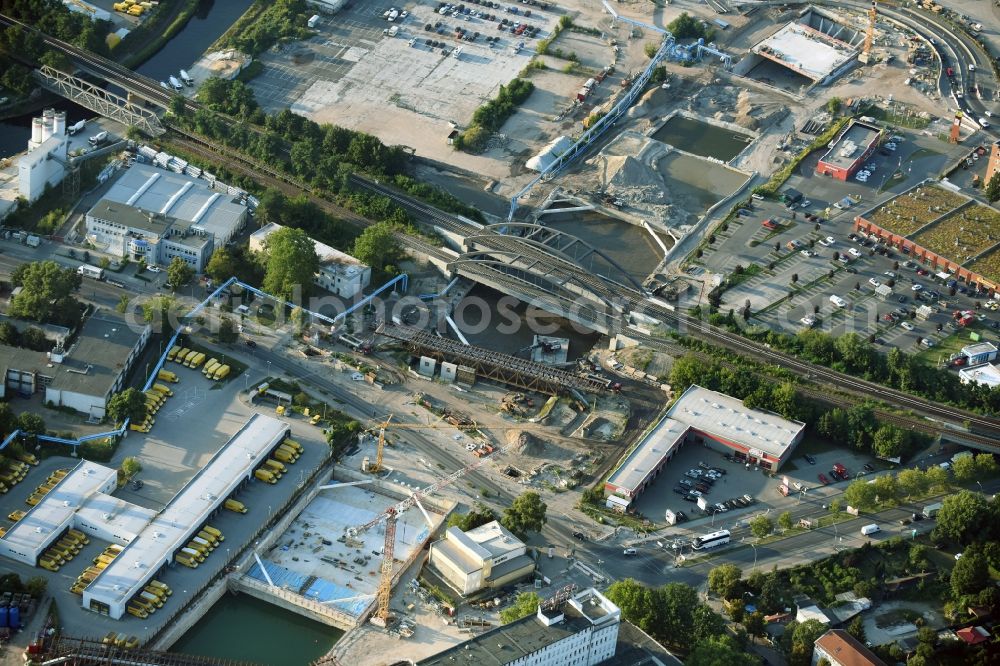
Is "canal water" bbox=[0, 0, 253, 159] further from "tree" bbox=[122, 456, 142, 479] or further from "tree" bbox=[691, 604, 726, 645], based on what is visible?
"tree" bbox=[691, 604, 726, 645]

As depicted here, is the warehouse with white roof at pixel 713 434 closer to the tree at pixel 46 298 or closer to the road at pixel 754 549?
the road at pixel 754 549

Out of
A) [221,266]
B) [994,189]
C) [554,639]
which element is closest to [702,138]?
[994,189]

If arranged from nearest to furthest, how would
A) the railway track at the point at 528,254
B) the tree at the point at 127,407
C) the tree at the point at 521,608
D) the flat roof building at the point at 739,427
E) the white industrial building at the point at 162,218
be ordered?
the tree at the point at 521,608
the tree at the point at 127,407
the flat roof building at the point at 739,427
the railway track at the point at 528,254
the white industrial building at the point at 162,218

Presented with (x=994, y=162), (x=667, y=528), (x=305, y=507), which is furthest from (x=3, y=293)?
(x=994, y=162)

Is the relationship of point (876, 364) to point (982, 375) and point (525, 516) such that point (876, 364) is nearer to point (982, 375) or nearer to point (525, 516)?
point (982, 375)

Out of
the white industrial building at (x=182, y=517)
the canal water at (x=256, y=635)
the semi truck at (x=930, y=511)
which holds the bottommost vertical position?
the canal water at (x=256, y=635)

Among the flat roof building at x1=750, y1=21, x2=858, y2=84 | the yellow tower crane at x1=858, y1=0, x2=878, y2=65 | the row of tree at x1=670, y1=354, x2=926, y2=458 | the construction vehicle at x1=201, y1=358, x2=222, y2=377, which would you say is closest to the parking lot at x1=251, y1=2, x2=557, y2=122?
the flat roof building at x1=750, y1=21, x2=858, y2=84

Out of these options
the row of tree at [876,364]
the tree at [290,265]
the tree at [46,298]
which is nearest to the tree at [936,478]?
the row of tree at [876,364]
